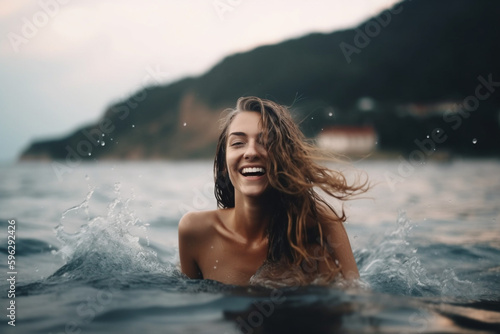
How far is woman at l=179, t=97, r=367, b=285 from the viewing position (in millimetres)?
3613

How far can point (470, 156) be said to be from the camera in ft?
183

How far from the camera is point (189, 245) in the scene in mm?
4137

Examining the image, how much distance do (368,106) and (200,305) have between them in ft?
286

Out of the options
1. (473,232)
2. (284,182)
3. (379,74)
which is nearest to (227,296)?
(284,182)

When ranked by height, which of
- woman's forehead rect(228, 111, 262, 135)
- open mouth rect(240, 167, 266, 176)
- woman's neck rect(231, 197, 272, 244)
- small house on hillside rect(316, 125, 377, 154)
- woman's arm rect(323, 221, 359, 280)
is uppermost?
woman's forehead rect(228, 111, 262, 135)

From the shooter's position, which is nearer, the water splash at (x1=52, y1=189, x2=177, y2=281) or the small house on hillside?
the water splash at (x1=52, y1=189, x2=177, y2=281)

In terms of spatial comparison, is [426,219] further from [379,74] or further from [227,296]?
[379,74]

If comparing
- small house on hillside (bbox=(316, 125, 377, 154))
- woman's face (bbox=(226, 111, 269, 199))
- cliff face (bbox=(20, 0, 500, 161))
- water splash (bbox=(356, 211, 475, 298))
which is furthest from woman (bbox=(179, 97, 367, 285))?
small house on hillside (bbox=(316, 125, 377, 154))

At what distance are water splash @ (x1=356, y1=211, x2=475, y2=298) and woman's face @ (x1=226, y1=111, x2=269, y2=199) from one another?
4.87 ft

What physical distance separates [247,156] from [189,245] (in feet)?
3.37

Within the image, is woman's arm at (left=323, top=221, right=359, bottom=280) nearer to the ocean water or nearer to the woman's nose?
the ocean water

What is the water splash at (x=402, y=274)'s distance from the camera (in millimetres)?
4457

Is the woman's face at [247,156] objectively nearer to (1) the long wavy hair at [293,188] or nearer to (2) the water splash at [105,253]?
(1) the long wavy hair at [293,188]

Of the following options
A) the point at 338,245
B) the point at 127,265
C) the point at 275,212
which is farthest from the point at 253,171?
the point at 127,265
